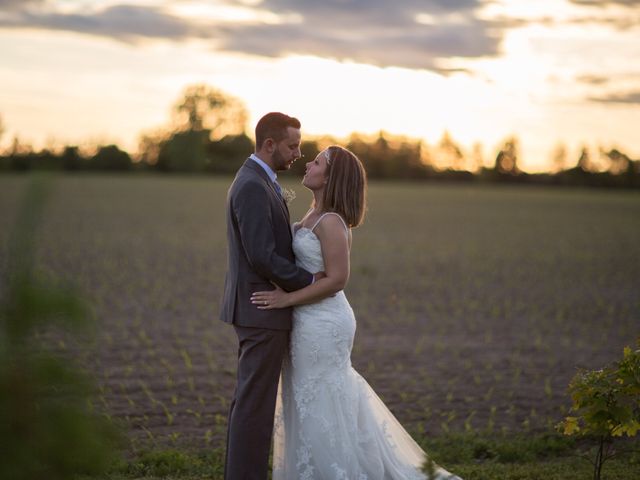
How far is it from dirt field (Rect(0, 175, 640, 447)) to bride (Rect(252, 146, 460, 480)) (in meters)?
1.57

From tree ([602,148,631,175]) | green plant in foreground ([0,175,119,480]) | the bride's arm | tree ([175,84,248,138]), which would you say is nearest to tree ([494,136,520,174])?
tree ([602,148,631,175])

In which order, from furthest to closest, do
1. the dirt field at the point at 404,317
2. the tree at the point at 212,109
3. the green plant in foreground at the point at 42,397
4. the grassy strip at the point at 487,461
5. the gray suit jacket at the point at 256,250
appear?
the tree at the point at 212,109, the dirt field at the point at 404,317, the grassy strip at the point at 487,461, the gray suit jacket at the point at 256,250, the green plant in foreground at the point at 42,397

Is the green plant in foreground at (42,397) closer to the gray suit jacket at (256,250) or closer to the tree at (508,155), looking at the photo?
the gray suit jacket at (256,250)

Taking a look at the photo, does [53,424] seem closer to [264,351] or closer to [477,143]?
[264,351]

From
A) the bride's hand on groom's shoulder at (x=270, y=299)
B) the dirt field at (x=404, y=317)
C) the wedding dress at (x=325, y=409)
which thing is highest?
the bride's hand on groom's shoulder at (x=270, y=299)

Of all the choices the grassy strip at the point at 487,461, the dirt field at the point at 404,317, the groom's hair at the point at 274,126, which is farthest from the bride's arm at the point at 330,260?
the grassy strip at the point at 487,461

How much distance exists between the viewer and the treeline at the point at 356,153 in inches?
3812

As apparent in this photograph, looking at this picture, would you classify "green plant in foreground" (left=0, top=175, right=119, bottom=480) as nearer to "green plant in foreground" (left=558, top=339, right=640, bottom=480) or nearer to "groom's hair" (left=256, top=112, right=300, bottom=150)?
"groom's hair" (left=256, top=112, right=300, bottom=150)

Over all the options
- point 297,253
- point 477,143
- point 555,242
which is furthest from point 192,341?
point 477,143

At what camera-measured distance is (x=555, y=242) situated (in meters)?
31.0

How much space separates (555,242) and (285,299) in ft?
91.7

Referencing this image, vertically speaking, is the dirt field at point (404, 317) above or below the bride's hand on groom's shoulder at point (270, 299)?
below

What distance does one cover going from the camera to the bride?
508 cm

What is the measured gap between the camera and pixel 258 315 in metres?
4.90
